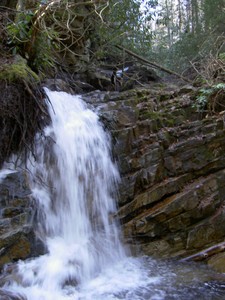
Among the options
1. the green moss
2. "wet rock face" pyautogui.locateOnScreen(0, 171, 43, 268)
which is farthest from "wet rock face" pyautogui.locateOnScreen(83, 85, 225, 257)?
the green moss

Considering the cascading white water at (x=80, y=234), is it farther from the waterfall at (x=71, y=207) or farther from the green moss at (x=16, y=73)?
the green moss at (x=16, y=73)

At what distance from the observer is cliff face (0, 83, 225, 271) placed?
555 cm

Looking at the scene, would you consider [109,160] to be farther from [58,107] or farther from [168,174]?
[58,107]

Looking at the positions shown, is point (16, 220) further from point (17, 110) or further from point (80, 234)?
point (17, 110)

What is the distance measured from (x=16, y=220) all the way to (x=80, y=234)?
1.18 meters

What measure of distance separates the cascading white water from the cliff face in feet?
0.98

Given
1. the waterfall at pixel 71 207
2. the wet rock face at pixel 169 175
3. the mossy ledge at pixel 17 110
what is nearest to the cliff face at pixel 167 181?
the wet rock face at pixel 169 175

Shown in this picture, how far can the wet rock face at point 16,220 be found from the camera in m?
4.27

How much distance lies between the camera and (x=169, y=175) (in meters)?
6.18

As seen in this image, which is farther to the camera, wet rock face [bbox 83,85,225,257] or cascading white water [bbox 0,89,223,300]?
wet rock face [bbox 83,85,225,257]

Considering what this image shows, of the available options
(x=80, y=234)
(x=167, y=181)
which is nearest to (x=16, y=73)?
(x=80, y=234)

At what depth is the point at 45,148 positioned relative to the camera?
18.6 feet

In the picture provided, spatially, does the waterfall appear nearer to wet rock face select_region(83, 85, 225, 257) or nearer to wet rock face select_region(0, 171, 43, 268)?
wet rock face select_region(0, 171, 43, 268)

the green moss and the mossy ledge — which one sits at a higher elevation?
the green moss
